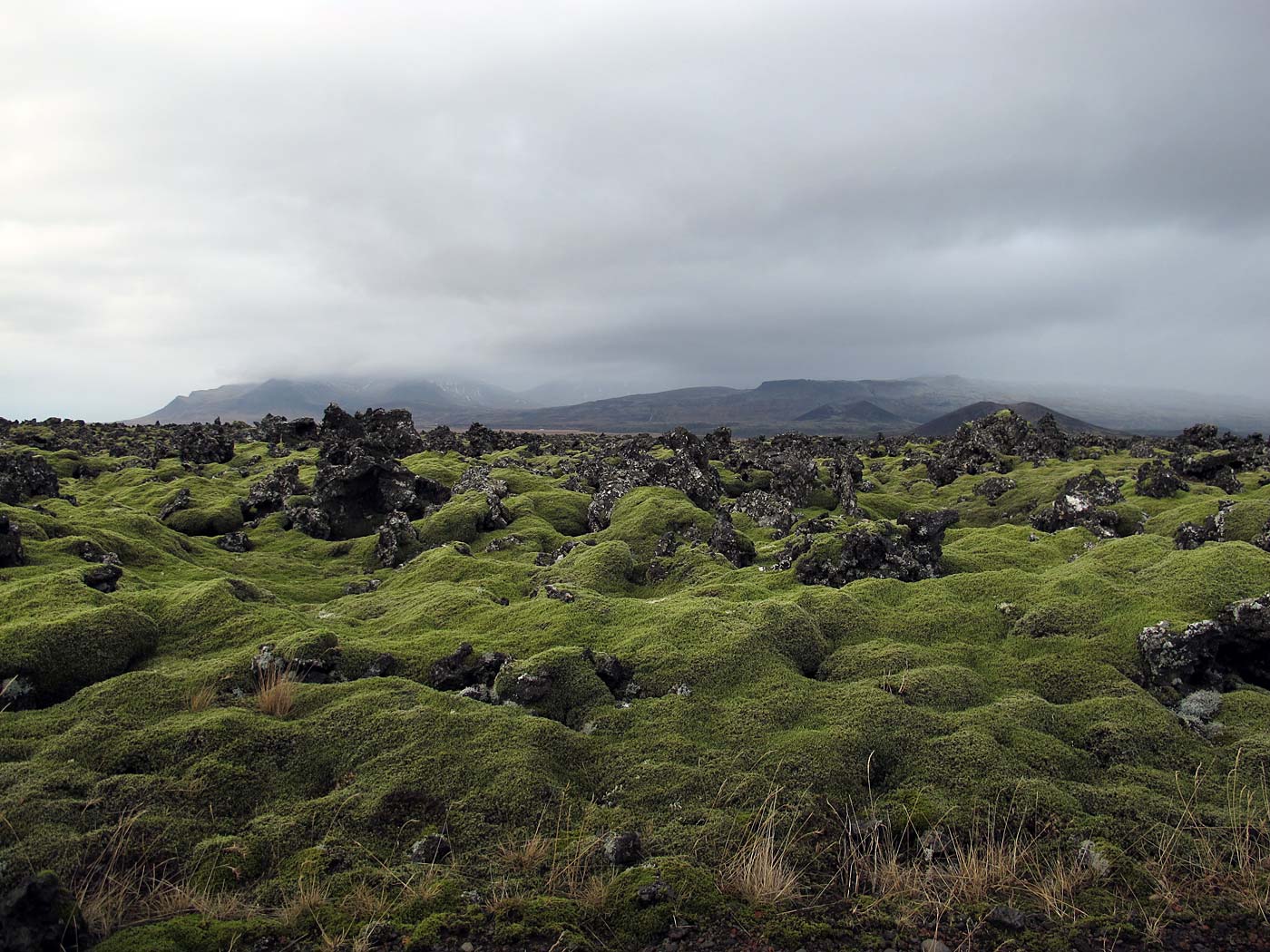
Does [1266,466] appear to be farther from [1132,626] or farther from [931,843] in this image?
[931,843]

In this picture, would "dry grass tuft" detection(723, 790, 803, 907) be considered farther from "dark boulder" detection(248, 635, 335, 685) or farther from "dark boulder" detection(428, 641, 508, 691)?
"dark boulder" detection(248, 635, 335, 685)

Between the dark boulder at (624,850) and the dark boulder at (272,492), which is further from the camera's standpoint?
the dark boulder at (272,492)

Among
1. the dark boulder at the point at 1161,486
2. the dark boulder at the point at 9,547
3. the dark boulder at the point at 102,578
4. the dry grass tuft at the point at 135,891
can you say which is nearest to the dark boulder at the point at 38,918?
the dry grass tuft at the point at 135,891

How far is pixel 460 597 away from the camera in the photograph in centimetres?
1345

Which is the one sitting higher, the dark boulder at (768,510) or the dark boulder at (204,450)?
the dark boulder at (204,450)

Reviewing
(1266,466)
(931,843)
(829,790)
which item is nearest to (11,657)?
(829,790)

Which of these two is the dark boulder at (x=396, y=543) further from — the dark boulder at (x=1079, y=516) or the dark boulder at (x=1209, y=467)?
the dark boulder at (x=1209, y=467)

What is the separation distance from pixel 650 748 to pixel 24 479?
78.1ft

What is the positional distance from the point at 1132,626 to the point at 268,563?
19849 millimetres

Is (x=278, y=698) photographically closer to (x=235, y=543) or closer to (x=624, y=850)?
(x=624, y=850)

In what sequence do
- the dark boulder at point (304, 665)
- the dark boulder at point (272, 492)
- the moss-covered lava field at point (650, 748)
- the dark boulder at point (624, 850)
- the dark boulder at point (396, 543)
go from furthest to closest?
the dark boulder at point (272, 492)
the dark boulder at point (396, 543)
the dark boulder at point (304, 665)
the dark boulder at point (624, 850)
the moss-covered lava field at point (650, 748)

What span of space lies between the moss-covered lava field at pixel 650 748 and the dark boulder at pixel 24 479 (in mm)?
5883

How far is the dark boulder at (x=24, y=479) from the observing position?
66.6 ft

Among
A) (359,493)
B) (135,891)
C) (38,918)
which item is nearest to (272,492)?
(359,493)
